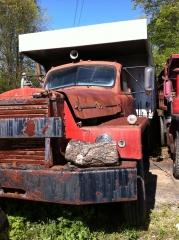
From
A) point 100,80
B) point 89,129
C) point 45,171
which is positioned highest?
point 100,80

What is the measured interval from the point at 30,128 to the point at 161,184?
2.94 meters

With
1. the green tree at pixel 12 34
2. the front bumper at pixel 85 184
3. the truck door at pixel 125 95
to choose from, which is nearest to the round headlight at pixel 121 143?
the front bumper at pixel 85 184

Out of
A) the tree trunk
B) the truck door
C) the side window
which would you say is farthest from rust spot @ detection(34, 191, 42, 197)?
the side window

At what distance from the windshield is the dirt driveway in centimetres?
191

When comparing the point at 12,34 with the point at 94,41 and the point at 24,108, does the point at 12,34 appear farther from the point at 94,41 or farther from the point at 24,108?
the point at 24,108

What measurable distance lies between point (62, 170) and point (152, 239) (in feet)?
4.37

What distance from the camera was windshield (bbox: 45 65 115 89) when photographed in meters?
5.00

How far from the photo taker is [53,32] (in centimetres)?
627

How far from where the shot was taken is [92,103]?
3.73 meters

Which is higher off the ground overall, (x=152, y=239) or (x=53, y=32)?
(x=53, y=32)

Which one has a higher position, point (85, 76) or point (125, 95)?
point (85, 76)

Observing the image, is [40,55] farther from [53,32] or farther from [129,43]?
[129,43]

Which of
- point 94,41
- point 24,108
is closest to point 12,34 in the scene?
point 94,41

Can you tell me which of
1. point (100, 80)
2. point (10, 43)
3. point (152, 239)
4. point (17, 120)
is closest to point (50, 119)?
point (17, 120)
